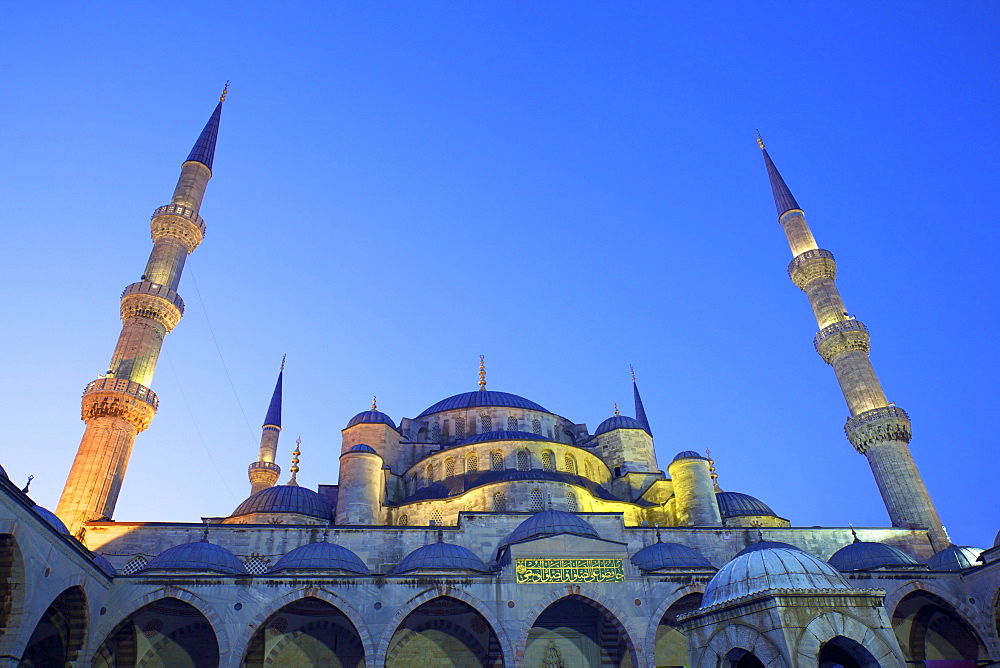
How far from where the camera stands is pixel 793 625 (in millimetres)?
6301

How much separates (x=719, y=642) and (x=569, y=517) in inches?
405

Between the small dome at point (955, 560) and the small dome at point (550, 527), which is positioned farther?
the small dome at point (955, 560)

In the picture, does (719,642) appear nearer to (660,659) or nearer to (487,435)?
(660,659)

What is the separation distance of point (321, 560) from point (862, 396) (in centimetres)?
2046

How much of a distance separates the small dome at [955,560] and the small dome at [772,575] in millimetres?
13663

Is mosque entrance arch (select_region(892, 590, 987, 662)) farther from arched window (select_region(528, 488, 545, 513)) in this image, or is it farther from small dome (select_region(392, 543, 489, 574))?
small dome (select_region(392, 543, 489, 574))

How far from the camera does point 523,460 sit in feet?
73.4

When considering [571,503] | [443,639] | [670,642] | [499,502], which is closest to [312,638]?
[443,639]

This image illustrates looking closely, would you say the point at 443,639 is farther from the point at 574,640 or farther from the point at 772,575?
the point at 772,575

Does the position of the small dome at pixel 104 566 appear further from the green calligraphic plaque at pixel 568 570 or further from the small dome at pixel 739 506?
the small dome at pixel 739 506

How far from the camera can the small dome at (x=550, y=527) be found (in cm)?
1630

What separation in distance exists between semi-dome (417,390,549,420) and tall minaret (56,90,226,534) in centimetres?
1069

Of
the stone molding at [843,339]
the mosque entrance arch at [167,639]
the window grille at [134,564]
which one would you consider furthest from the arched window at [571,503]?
the stone molding at [843,339]

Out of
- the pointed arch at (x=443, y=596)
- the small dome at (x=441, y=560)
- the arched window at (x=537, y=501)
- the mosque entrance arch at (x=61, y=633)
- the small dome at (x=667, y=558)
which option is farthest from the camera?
the arched window at (x=537, y=501)
